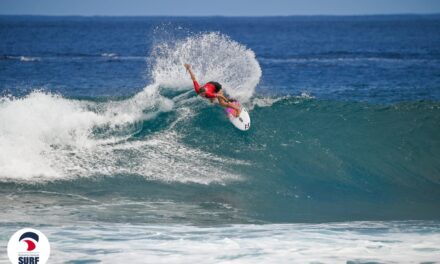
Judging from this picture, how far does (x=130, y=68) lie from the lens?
3553cm

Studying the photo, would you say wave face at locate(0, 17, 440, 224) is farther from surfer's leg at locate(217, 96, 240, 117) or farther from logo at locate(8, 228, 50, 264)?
logo at locate(8, 228, 50, 264)

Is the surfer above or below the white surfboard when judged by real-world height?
above

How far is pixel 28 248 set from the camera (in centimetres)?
896

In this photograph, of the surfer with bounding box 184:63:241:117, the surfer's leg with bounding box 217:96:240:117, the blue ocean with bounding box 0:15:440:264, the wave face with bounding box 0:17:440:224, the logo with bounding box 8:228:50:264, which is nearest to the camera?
the logo with bounding box 8:228:50:264

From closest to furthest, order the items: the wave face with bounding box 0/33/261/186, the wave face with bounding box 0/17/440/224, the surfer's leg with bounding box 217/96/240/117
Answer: the wave face with bounding box 0/17/440/224
the wave face with bounding box 0/33/261/186
the surfer's leg with bounding box 217/96/240/117

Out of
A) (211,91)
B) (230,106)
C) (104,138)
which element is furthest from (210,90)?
(104,138)

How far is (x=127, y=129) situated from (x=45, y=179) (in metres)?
3.37

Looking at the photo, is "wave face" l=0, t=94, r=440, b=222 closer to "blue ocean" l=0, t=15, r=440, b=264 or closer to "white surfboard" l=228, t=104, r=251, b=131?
"blue ocean" l=0, t=15, r=440, b=264

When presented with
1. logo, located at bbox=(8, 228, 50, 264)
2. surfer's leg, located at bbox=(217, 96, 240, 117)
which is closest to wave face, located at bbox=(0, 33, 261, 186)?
surfer's leg, located at bbox=(217, 96, 240, 117)

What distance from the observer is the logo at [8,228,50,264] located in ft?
28.6

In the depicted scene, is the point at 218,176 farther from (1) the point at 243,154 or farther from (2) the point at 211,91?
(2) the point at 211,91

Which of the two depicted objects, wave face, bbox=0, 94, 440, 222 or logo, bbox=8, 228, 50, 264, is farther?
wave face, bbox=0, 94, 440, 222

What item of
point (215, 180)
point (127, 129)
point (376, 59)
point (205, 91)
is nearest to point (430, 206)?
point (215, 180)

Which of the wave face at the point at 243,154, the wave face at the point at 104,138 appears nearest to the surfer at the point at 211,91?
the wave face at the point at 243,154
